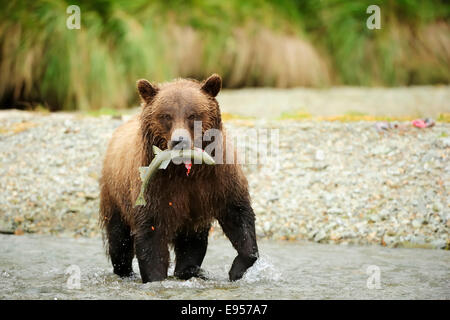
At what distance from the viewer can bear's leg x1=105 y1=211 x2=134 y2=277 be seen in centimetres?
639

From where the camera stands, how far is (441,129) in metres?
9.70

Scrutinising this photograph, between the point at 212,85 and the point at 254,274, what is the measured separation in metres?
1.64

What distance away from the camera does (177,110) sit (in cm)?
513

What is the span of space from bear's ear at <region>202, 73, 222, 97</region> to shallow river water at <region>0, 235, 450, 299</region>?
1.51m

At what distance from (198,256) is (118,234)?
2.80 feet

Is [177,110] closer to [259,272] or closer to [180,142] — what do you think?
[180,142]

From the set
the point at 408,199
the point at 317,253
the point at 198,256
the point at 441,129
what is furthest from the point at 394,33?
the point at 198,256

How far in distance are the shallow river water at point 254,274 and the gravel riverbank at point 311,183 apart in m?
0.38

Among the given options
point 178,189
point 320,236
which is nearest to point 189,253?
point 178,189

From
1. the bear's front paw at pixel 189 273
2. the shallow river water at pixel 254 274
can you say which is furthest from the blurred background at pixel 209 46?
the bear's front paw at pixel 189 273

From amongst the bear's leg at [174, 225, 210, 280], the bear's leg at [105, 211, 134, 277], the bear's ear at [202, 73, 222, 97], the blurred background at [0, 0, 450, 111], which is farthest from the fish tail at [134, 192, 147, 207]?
the blurred background at [0, 0, 450, 111]

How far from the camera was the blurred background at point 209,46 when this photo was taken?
12.9 metres

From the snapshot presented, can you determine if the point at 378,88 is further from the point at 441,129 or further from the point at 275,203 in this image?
the point at 275,203

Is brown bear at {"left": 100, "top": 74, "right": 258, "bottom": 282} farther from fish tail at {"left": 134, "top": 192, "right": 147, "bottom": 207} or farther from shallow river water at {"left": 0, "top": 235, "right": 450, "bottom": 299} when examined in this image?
shallow river water at {"left": 0, "top": 235, "right": 450, "bottom": 299}
